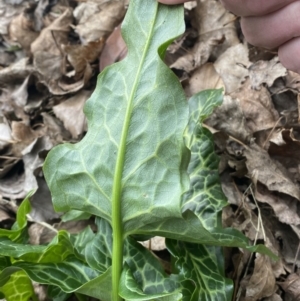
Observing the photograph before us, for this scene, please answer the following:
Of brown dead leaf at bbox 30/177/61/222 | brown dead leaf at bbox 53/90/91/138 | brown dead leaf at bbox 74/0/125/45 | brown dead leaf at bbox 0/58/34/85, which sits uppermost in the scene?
brown dead leaf at bbox 74/0/125/45

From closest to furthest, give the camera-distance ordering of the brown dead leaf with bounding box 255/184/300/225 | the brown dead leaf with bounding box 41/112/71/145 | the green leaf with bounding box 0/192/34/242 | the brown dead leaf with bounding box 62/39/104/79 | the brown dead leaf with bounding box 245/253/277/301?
1. the green leaf with bounding box 0/192/34/242
2. the brown dead leaf with bounding box 245/253/277/301
3. the brown dead leaf with bounding box 255/184/300/225
4. the brown dead leaf with bounding box 41/112/71/145
5. the brown dead leaf with bounding box 62/39/104/79

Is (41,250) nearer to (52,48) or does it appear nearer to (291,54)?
(291,54)

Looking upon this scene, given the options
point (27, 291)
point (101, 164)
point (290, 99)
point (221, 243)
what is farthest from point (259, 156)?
point (27, 291)

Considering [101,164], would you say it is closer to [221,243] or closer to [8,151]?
[221,243]

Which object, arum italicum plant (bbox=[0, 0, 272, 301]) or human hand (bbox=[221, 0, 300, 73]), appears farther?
human hand (bbox=[221, 0, 300, 73])

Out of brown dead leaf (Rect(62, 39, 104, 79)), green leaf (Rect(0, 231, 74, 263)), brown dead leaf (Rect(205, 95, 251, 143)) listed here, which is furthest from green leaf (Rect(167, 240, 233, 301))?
brown dead leaf (Rect(62, 39, 104, 79))

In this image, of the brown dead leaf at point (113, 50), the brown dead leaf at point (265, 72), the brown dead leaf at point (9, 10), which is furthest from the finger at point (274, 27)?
the brown dead leaf at point (9, 10)

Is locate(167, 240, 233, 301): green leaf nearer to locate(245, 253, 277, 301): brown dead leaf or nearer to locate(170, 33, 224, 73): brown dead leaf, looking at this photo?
locate(245, 253, 277, 301): brown dead leaf
